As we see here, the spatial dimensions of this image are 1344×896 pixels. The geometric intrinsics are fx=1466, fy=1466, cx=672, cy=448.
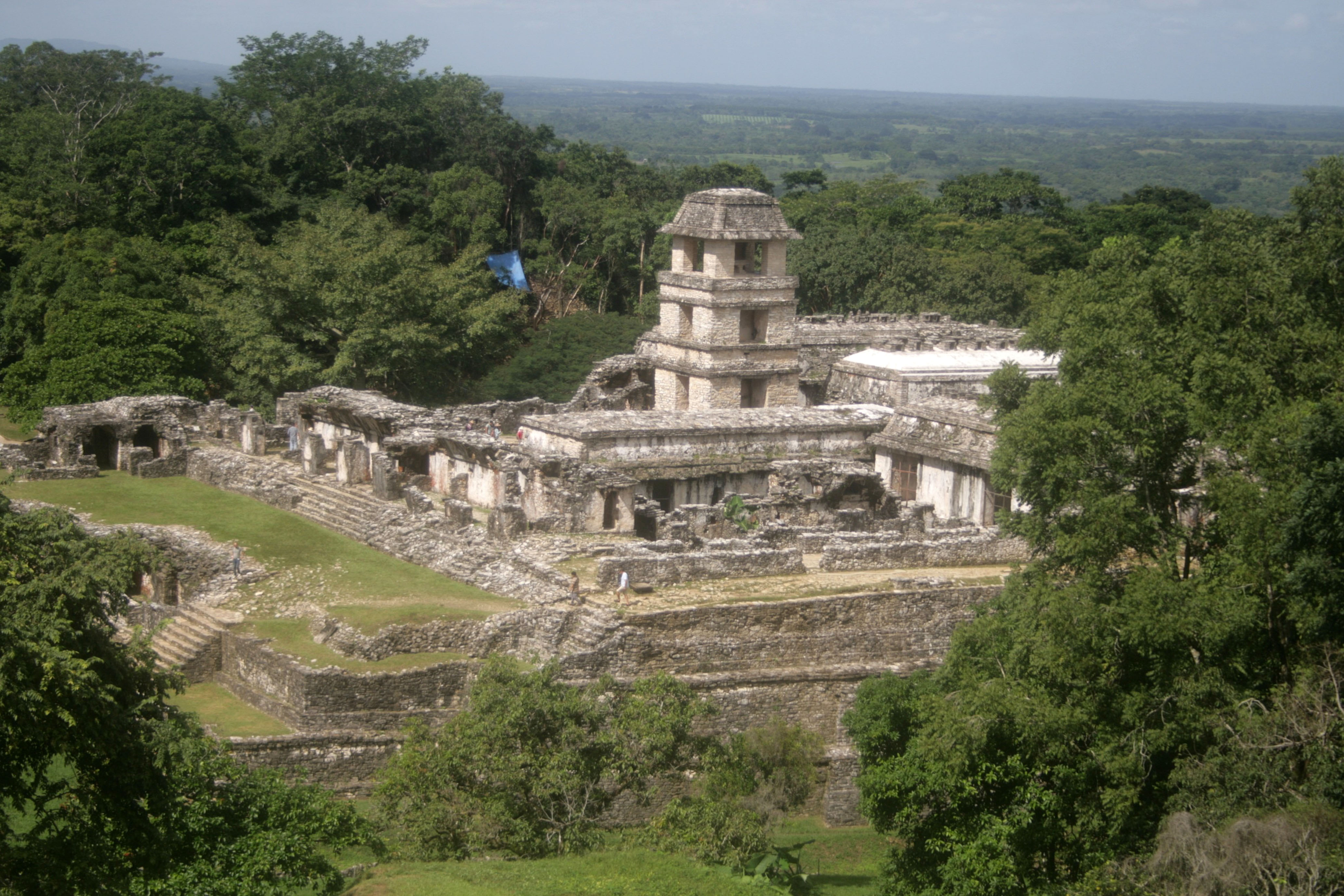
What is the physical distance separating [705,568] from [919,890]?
8.15 m

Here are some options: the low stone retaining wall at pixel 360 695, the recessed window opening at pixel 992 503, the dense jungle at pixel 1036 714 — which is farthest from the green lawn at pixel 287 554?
the recessed window opening at pixel 992 503

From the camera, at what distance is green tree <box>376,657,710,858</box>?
721 inches

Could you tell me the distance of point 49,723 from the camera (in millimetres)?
13242

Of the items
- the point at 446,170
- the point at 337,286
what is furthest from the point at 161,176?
the point at 337,286

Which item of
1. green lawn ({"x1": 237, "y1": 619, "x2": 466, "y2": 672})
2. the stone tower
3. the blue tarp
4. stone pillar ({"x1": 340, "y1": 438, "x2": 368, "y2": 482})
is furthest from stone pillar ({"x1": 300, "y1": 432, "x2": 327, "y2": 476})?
the blue tarp

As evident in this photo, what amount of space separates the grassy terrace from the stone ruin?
39cm

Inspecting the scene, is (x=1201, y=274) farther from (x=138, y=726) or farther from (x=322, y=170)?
(x=322, y=170)

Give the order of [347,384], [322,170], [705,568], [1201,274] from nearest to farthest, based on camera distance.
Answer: [1201,274] → [705,568] → [347,384] → [322,170]

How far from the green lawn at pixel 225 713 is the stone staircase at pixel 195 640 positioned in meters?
0.34

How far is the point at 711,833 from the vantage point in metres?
18.7

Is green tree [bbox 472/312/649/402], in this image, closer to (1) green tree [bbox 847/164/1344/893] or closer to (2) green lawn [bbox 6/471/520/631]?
(2) green lawn [bbox 6/471/520/631]

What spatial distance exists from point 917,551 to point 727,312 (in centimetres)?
1179

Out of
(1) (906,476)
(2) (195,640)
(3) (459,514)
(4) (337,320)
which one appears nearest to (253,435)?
(4) (337,320)

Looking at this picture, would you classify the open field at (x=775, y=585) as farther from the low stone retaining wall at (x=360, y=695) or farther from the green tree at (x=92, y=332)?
the green tree at (x=92, y=332)
